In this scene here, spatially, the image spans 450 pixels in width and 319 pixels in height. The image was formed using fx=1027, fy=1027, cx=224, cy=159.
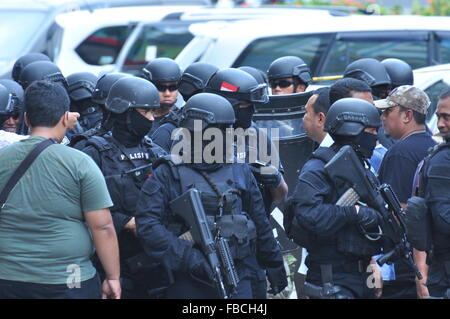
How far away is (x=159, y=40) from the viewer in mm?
12859

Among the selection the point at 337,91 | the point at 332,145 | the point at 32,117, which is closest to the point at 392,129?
the point at 337,91

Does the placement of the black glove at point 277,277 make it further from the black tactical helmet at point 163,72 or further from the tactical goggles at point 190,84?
the black tactical helmet at point 163,72

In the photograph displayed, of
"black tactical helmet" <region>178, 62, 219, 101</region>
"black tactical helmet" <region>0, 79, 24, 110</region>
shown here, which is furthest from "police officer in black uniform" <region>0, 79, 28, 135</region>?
"black tactical helmet" <region>178, 62, 219, 101</region>

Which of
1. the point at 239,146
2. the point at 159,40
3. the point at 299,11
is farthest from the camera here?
the point at 299,11

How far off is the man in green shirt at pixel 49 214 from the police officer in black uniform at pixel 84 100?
2.29m

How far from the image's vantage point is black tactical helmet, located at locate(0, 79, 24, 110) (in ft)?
22.2

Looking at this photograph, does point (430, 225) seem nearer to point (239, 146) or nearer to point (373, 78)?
point (239, 146)

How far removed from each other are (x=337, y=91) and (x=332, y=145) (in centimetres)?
90

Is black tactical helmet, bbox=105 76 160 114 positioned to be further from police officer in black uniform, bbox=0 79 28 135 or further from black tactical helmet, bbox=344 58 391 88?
black tactical helmet, bbox=344 58 391 88

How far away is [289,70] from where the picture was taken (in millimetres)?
7598

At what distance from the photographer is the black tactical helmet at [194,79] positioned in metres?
7.19

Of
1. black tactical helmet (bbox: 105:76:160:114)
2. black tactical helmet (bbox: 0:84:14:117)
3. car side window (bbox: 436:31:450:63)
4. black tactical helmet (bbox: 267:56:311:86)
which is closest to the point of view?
black tactical helmet (bbox: 105:76:160:114)

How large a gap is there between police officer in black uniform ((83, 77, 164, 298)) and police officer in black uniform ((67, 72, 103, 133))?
1.33 meters

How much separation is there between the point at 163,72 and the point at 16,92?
3.41 ft
